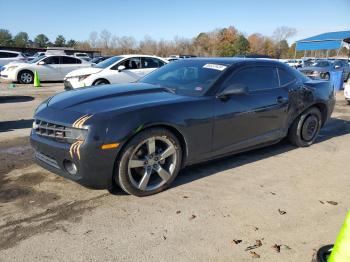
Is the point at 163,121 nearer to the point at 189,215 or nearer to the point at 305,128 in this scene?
the point at 189,215

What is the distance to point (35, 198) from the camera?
12.9ft

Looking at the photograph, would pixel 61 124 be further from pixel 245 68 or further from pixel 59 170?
pixel 245 68

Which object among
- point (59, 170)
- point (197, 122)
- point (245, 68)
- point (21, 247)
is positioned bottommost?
point (21, 247)

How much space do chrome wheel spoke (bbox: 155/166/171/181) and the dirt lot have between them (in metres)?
0.17

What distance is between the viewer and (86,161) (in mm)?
3574

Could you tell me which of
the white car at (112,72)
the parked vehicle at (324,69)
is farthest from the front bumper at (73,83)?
the parked vehicle at (324,69)

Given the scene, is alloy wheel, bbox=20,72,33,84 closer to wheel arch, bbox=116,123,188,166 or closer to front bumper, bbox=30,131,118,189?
front bumper, bbox=30,131,118,189

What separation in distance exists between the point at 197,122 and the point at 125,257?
1866 mm

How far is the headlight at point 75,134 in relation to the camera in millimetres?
3576

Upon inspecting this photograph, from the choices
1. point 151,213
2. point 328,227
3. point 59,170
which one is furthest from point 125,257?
point 328,227

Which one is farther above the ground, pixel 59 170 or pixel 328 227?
pixel 59 170

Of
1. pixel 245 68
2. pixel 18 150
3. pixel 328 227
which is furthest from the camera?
pixel 18 150

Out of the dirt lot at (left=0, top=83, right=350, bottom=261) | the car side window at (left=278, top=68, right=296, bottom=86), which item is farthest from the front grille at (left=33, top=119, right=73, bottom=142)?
the car side window at (left=278, top=68, right=296, bottom=86)

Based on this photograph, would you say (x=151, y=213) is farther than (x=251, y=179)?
No
